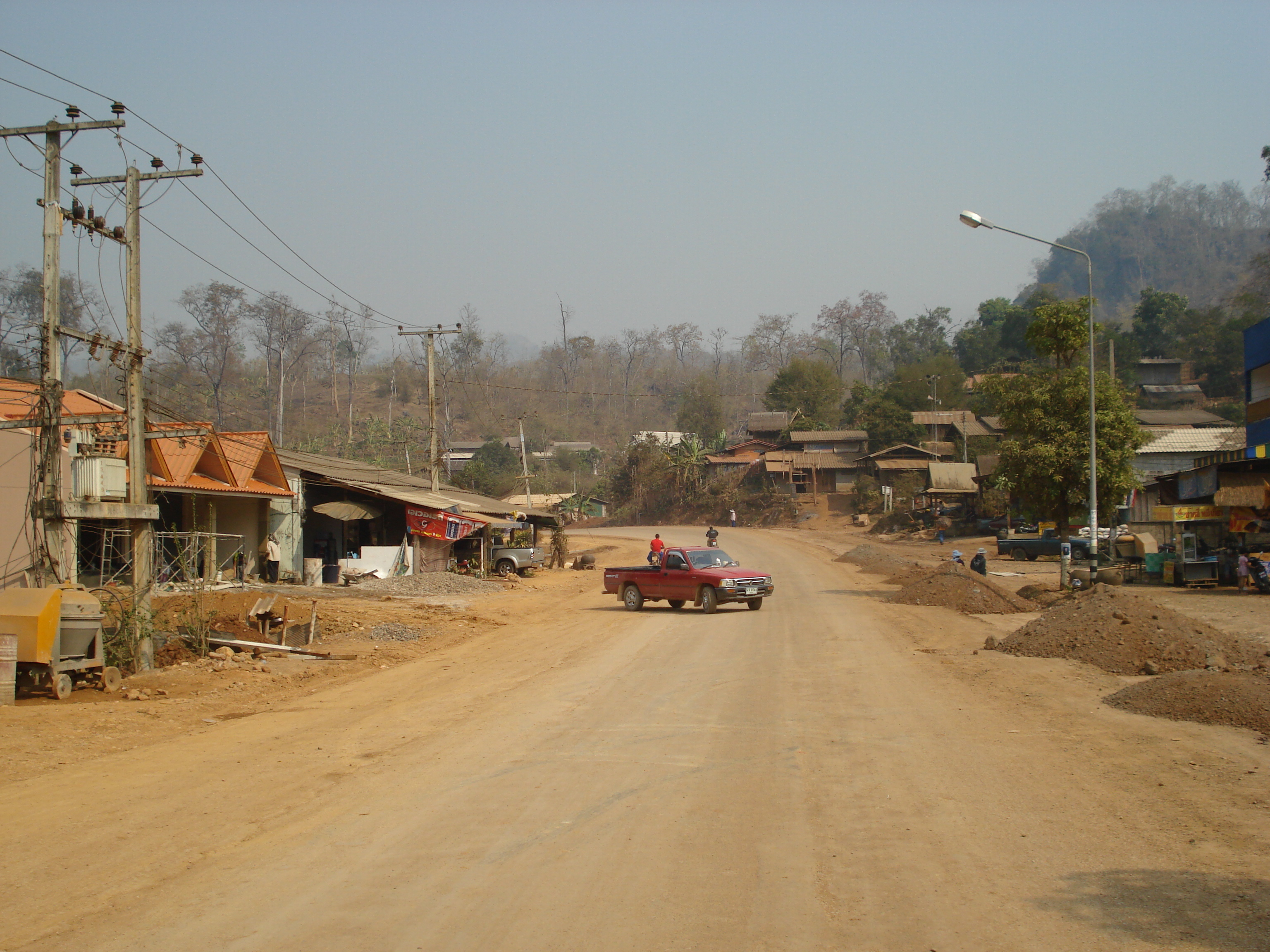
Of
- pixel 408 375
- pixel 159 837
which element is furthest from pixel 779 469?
pixel 159 837

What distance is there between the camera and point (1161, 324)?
87938mm

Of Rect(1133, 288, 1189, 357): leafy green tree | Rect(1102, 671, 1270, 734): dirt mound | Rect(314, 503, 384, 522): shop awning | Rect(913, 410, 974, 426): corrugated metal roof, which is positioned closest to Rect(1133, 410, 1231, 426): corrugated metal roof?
Rect(913, 410, 974, 426): corrugated metal roof

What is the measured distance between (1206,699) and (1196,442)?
164 ft

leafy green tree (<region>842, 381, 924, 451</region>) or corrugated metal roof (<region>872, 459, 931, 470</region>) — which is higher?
leafy green tree (<region>842, 381, 924, 451</region>)

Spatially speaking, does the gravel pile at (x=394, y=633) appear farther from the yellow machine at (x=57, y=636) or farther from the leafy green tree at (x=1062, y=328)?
the leafy green tree at (x=1062, y=328)

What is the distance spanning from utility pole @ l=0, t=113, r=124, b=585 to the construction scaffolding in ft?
20.1

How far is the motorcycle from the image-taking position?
2317 cm

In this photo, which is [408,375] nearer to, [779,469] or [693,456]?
[693,456]

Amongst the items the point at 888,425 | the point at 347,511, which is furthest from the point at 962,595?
the point at 888,425

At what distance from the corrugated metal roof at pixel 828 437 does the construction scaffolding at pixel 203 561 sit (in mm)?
55641

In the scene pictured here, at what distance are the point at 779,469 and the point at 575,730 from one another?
6667 centimetres

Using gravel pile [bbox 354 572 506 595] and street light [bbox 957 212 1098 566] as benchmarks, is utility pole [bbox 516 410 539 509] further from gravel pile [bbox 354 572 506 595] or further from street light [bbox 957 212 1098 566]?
street light [bbox 957 212 1098 566]

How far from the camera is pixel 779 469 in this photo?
75.2m

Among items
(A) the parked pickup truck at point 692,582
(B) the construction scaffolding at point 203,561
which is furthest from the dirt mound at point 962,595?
(B) the construction scaffolding at point 203,561
